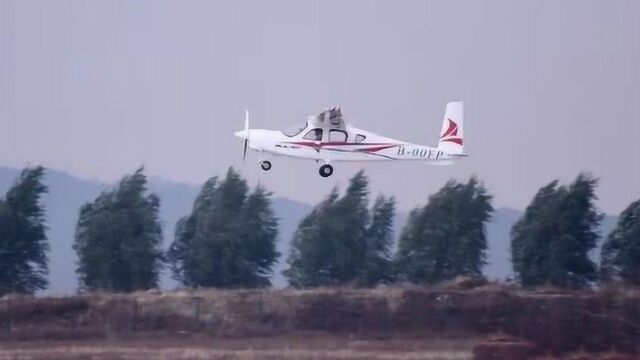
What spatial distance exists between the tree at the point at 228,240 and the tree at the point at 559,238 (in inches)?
320

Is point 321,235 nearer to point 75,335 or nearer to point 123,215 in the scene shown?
point 123,215

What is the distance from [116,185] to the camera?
54.8 metres

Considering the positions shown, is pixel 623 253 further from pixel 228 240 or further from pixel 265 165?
pixel 265 165

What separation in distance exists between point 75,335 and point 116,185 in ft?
37.5

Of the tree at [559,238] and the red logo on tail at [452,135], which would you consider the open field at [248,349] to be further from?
the tree at [559,238]

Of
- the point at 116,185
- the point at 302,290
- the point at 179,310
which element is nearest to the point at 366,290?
the point at 302,290

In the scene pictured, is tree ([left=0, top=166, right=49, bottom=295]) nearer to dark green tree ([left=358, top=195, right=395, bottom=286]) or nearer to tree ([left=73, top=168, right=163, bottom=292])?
tree ([left=73, top=168, right=163, bottom=292])

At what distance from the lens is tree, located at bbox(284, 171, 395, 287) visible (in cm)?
5072

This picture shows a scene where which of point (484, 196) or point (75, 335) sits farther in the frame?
point (484, 196)

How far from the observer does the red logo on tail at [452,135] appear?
42656 millimetres

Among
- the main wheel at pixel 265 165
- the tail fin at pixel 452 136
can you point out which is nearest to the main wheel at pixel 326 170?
the main wheel at pixel 265 165

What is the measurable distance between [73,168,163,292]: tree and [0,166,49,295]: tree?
4.17 ft

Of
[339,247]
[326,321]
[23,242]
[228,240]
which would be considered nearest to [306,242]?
[339,247]

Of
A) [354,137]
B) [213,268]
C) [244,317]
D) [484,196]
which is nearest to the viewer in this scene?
[354,137]
